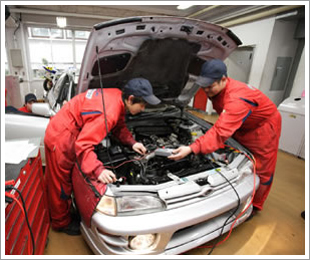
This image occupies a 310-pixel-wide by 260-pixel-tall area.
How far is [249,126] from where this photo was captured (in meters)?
1.83

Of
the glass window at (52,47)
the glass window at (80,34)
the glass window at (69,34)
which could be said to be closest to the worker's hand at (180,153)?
the glass window at (52,47)

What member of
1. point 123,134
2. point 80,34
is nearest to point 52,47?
point 80,34

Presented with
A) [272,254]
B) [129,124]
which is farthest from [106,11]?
[272,254]

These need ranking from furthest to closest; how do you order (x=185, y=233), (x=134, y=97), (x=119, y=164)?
(x=119, y=164)
(x=134, y=97)
(x=185, y=233)

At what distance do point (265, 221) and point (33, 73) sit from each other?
778cm

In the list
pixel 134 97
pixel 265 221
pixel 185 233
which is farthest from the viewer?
pixel 265 221

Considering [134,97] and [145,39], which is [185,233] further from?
[145,39]

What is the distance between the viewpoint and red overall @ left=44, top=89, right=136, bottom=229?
1.20m

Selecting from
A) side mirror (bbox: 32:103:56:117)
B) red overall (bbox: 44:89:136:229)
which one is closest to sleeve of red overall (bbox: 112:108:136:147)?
red overall (bbox: 44:89:136:229)

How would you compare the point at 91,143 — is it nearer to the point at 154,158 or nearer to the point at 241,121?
the point at 154,158

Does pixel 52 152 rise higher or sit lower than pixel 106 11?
lower

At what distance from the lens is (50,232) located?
159 cm

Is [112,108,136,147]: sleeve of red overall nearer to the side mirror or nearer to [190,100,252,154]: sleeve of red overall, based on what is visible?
[190,100,252,154]: sleeve of red overall

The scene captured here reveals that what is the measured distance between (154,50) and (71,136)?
1.09 m
